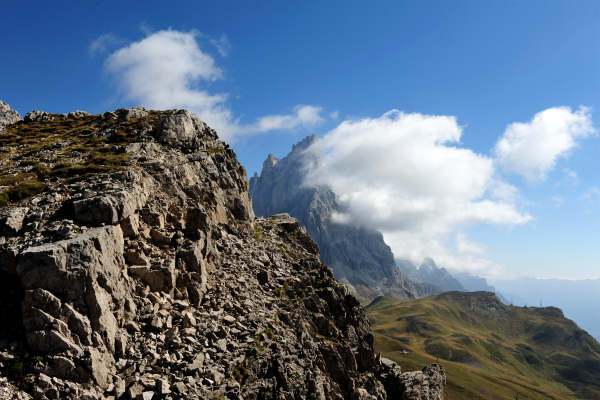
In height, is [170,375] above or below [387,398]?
above

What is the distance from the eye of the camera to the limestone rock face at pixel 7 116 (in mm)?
77412

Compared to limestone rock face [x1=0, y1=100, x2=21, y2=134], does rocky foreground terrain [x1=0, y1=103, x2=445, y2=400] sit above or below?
below

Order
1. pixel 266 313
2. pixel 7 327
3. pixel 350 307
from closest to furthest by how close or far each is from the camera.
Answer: pixel 7 327, pixel 266 313, pixel 350 307

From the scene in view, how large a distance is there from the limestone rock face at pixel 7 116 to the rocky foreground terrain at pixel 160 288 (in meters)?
26.9

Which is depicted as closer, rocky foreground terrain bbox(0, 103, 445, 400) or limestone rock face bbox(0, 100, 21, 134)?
rocky foreground terrain bbox(0, 103, 445, 400)

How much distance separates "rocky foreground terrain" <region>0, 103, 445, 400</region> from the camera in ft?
72.3

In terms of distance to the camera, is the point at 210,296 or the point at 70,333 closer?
the point at 70,333

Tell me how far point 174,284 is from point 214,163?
2592 cm

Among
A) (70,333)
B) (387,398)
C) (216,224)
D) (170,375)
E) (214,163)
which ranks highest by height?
(214,163)

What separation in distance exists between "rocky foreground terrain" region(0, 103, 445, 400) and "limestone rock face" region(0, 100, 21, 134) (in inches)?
1059

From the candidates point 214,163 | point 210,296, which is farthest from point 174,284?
point 214,163

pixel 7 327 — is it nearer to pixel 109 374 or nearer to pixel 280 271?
pixel 109 374

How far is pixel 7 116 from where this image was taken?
79.7m

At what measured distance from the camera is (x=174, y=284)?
103ft
